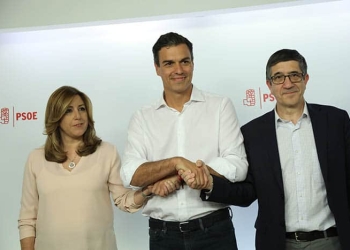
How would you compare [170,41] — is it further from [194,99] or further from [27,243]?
[27,243]

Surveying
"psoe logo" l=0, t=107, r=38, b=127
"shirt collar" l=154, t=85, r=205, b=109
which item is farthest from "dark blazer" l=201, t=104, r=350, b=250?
"psoe logo" l=0, t=107, r=38, b=127

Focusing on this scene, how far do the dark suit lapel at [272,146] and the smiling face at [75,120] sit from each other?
0.97 meters

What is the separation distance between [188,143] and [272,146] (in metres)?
0.41

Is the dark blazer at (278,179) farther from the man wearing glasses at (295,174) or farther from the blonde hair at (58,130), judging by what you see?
the blonde hair at (58,130)

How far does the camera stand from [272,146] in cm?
199

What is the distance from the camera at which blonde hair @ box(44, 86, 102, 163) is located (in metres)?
2.20

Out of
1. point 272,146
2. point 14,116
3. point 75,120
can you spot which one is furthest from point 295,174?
point 14,116

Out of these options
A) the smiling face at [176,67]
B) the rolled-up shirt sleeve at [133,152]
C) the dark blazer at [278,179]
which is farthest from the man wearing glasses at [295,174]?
the smiling face at [176,67]

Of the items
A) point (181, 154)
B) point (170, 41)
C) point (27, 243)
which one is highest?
point (170, 41)

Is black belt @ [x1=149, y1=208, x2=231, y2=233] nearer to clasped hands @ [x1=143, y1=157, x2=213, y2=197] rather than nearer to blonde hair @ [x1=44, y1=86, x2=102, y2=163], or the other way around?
clasped hands @ [x1=143, y1=157, x2=213, y2=197]

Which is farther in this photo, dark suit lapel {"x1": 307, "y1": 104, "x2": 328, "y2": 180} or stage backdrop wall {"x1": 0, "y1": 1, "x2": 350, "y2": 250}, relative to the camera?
stage backdrop wall {"x1": 0, "y1": 1, "x2": 350, "y2": 250}

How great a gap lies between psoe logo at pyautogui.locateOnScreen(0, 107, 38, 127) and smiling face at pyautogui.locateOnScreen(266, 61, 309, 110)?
221 centimetres

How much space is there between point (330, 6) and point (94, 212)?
2220 mm

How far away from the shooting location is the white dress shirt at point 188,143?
1928 mm
